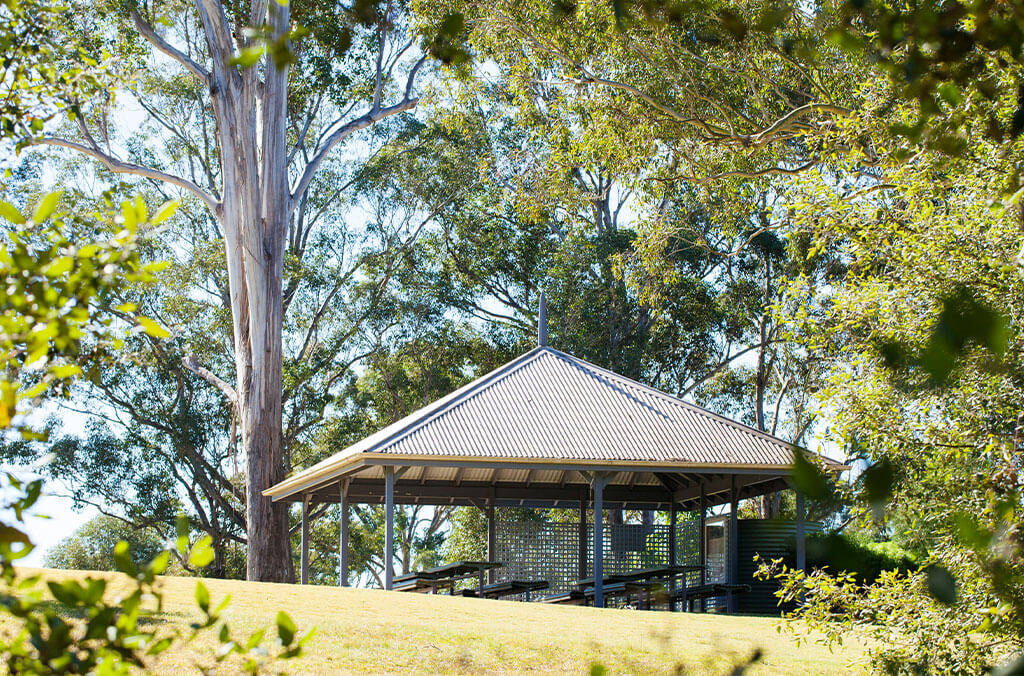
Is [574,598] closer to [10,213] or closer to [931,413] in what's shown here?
[931,413]

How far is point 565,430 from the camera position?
53.1ft

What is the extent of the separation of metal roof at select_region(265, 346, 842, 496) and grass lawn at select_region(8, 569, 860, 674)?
438cm

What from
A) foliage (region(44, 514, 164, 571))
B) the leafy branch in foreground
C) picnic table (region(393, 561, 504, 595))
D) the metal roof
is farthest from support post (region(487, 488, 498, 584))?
the leafy branch in foreground

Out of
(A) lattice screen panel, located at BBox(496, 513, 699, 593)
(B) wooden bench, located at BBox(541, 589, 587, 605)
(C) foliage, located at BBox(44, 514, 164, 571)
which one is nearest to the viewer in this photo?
(B) wooden bench, located at BBox(541, 589, 587, 605)

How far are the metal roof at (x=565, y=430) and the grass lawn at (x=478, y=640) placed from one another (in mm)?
4383

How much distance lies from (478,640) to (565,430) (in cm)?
834

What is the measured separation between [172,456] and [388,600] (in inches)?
741

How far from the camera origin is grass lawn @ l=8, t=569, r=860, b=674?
702cm

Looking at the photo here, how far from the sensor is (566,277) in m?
27.2

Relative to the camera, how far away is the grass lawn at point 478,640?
7016 millimetres

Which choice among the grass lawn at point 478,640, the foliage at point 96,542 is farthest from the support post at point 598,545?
the foliage at point 96,542

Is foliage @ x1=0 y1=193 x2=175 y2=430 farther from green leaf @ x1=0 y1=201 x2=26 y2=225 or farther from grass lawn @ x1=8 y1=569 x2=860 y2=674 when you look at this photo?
grass lawn @ x1=8 y1=569 x2=860 y2=674

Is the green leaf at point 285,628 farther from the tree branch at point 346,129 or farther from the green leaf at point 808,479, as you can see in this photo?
→ the tree branch at point 346,129

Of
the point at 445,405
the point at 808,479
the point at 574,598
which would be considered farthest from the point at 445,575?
the point at 808,479
